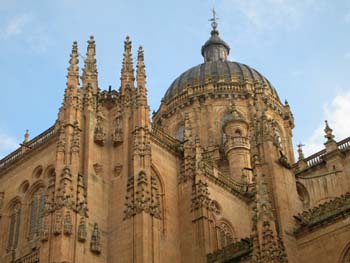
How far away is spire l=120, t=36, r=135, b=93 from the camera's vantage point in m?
35.4

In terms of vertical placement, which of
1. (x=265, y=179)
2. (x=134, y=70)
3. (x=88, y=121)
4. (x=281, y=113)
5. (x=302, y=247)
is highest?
(x=281, y=113)

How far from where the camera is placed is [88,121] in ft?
109

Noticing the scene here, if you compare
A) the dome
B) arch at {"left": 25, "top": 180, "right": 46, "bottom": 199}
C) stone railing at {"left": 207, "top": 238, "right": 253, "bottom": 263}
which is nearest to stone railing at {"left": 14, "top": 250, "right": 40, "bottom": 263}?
arch at {"left": 25, "top": 180, "right": 46, "bottom": 199}

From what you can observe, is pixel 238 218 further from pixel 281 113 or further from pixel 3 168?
pixel 281 113

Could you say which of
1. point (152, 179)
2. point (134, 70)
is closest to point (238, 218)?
point (152, 179)

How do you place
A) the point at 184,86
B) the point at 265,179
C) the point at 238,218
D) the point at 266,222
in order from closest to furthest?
the point at 266,222
the point at 265,179
the point at 238,218
the point at 184,86

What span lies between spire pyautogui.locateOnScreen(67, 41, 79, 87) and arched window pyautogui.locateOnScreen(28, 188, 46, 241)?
632 cm

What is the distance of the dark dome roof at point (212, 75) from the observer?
55500 mm

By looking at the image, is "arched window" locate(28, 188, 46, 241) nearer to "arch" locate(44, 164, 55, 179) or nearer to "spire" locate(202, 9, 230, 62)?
"arch" locate(44, 164, 55, 179)

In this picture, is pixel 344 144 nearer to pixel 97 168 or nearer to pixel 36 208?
pixel 97 168

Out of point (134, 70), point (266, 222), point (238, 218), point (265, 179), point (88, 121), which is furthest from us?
point (238, 218)

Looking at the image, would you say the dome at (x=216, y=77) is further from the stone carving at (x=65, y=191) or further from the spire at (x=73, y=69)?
the stone carving at (x=65, y=191)

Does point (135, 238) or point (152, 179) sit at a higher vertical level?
point (152, 179)

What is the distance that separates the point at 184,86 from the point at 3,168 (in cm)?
2228
